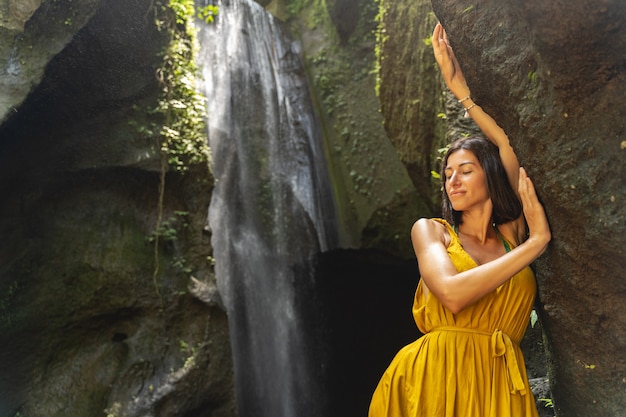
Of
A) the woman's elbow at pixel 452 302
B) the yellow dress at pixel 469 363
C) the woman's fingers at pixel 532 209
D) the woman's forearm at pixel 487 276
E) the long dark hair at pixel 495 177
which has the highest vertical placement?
the long dark hair at pixel 495 177

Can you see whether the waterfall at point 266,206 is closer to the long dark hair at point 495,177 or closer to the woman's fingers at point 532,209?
the long dark hair at point 495,177

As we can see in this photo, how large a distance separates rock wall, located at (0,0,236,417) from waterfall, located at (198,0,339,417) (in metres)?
2.48

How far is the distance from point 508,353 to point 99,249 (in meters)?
4.92

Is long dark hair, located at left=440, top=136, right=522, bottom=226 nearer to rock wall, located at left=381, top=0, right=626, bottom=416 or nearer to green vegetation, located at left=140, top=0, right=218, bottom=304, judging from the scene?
rock wall, located at left=381, top=0, right=626, bottom=416

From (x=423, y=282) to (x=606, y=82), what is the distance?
110 cm

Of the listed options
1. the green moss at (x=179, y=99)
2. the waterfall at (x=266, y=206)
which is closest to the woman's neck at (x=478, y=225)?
the green moss at (x=179, y=99)

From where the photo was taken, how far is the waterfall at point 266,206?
8.68 meters

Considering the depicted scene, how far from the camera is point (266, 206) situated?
10.1 metres

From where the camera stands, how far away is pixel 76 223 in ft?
19.3

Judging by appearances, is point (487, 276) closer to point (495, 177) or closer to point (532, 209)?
point (532, 209)

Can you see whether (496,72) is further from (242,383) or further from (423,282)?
(242,383)

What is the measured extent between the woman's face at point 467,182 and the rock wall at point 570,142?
8.6 inches

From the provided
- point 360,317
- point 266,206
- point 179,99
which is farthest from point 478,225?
point 360,317

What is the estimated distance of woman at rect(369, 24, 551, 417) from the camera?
2.09m
